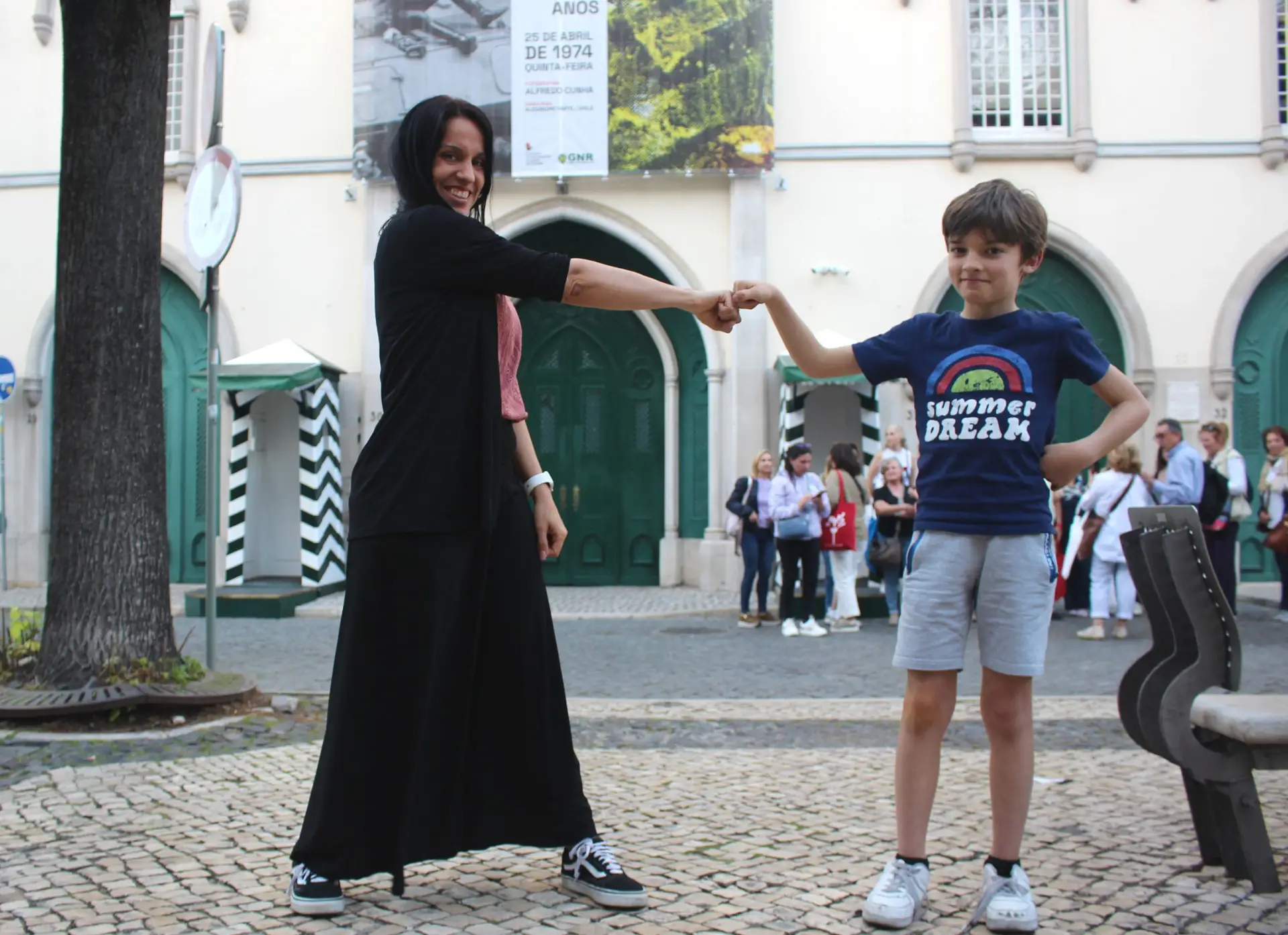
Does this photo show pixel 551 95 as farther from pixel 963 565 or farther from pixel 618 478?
pixel 963 565

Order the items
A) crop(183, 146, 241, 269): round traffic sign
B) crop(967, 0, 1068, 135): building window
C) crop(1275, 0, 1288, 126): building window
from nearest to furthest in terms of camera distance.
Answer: crop(183, 146, 241, 269): round traffic sign < crop(1275, 0, 1288, 126): building window < crop(967, 0, 1068, 135): building window

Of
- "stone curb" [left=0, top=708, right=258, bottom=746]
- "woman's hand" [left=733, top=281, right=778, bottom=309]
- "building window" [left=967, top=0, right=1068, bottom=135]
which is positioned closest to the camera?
"woman's hand" [left=733, top=281, right=778, bottom=309]

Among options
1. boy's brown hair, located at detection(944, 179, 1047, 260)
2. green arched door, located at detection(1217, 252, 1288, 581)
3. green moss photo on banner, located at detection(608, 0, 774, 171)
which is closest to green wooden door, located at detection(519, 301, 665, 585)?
green moss photo on banner, located at detection(608, 0, 774, 171)

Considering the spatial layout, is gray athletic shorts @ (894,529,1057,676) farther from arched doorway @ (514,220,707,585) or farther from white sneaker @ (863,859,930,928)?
arched doorway @ (514,220,707,585)

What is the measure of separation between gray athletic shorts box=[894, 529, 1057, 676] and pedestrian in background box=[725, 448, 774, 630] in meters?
8.13

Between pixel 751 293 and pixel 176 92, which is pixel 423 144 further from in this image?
pixel 176 92

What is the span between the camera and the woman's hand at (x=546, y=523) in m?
3.24

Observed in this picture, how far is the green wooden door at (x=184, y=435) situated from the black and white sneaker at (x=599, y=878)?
43.2 feet

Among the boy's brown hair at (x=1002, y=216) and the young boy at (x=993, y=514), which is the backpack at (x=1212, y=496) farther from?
the boy's brown hair at (x=1002, y=216)

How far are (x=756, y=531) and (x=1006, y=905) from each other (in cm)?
848

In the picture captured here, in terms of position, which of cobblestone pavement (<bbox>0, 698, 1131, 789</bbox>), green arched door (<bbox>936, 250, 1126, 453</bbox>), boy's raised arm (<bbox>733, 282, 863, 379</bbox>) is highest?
green arched door (<bbox>936, 250, 1126, 453</bbox>)

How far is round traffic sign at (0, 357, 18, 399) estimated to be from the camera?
1416 cm

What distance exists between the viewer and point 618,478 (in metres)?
15.3

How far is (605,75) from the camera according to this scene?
45.6 ft
